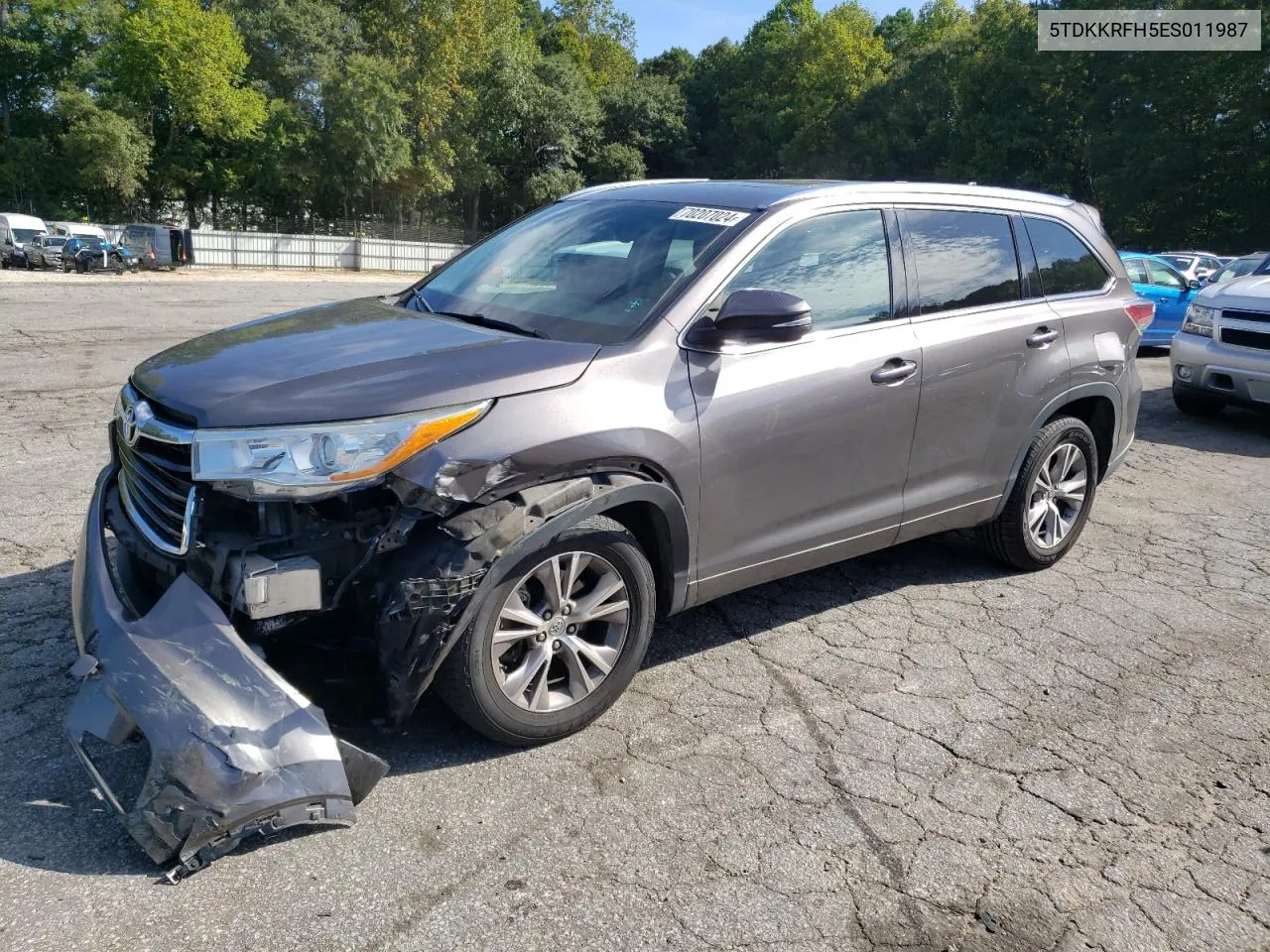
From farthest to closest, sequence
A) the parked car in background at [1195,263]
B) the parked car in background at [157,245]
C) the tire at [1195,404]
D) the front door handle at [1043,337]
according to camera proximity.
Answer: the parked car in background at [157,245] → the parked car in background at [1195,263] → the tire at [1195,404] → the front door handle at [1043,337]

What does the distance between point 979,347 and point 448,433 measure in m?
2.55

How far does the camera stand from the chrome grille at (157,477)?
298 centimetres

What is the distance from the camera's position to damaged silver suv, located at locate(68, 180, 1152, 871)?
274cm

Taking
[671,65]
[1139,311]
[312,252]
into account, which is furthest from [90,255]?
[671,65]

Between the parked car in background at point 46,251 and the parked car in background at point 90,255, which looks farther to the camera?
the parked car in background at point 46,251

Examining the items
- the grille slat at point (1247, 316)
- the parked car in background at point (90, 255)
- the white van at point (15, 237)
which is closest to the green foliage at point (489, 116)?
the white van at point (15, 237)

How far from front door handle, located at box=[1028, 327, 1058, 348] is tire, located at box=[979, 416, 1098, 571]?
423 mm

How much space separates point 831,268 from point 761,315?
0.75 metres

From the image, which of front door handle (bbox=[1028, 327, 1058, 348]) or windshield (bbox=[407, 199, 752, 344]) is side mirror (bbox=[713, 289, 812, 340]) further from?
front door handle (bbox=[1028, 327, 1058, 348])

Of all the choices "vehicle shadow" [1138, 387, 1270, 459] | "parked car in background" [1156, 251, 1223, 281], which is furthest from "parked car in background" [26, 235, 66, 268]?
"vehicle shadow" [1138, 387, 1270, 459]

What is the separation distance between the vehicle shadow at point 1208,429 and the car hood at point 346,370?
716 centimetres

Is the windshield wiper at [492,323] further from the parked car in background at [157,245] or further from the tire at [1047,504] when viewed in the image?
the parked car in background at [157,245]

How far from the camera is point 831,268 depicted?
403 cm

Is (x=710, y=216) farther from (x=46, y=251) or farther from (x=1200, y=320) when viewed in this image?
(x=46, y=251)
